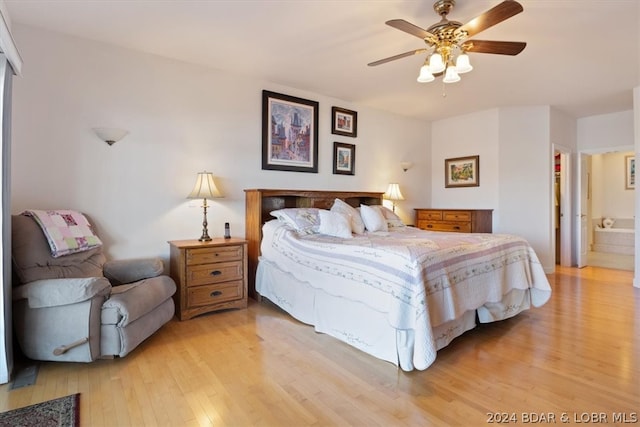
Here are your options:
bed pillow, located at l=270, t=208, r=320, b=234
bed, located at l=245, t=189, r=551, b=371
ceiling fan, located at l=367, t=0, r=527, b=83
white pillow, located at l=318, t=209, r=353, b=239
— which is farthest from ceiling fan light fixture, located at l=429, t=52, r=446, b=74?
bed pillow, located at l=270, t=208, r=320, b=234

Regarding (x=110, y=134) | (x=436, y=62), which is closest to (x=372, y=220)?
(x=436, y=62)

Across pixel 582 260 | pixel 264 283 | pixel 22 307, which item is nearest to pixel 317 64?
pixel 264 283

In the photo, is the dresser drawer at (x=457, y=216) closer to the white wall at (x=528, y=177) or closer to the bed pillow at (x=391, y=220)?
the white wall at (x=528, y=177)

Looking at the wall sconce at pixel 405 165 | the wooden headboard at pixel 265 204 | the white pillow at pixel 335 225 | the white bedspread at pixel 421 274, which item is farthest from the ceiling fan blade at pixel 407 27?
the wall sconce at pixel 405 165

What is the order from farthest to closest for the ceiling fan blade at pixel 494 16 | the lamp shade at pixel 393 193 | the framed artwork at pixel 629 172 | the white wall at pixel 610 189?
the white wall at pixel 610 189 → the framed artwork at pixel 629 172 → the lamp shade at pixel 393 193 → the ceiling fan blade at pixel 494 16

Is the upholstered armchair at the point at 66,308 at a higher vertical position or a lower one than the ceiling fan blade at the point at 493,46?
lower

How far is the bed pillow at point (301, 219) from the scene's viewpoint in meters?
3.32

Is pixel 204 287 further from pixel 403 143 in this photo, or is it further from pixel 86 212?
pixel 403 143

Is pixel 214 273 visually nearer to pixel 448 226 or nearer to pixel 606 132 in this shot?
pixel 448 226

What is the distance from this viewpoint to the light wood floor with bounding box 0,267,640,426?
1652 mm

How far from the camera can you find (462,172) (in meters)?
5.49

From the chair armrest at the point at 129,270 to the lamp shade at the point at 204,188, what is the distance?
78 centimetres

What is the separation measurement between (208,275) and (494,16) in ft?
9.81

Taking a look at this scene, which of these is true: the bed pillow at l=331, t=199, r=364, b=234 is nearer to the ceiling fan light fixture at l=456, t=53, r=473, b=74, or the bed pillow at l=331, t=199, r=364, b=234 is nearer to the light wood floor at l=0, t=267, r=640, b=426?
the light wood floor at l=0, t=267, r=640, b=426
